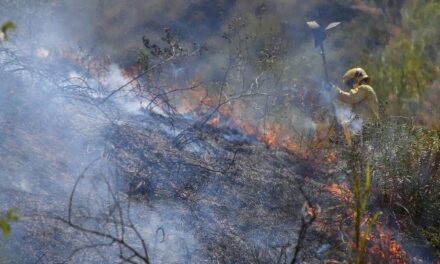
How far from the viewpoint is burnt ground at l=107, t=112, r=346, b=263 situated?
3.66 m

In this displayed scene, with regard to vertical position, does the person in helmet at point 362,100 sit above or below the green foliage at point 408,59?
below

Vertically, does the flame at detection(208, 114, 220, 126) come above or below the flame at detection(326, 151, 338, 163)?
above

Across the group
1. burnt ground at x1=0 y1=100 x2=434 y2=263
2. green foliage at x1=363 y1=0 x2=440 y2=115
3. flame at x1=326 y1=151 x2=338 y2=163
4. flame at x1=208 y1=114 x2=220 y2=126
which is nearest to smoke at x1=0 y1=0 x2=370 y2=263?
burnt ground at x1=0 y1=100 x2=434 y2=263

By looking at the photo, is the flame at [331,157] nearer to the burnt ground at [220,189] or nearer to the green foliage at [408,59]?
the burnt ground at [220,189]

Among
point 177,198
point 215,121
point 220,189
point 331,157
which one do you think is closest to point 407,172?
point 331,157

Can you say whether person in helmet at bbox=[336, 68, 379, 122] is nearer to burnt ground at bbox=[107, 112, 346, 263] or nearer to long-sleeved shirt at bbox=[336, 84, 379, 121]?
long-sleeved shirt at bbox=[336, 84, 379, 121]

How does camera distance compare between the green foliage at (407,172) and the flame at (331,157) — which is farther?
the flame at (331,157)

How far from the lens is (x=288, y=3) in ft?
39.9

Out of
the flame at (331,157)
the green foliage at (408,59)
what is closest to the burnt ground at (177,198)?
the flame at (331,157)

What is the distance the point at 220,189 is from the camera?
4.44 meters

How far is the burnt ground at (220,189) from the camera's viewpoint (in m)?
3.66

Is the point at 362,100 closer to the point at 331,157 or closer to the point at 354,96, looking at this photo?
the point at 354,96

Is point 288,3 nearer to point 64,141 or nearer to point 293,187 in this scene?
point 293,187

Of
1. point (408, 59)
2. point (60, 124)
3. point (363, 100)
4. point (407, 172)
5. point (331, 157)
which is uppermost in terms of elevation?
point (408, 59)
